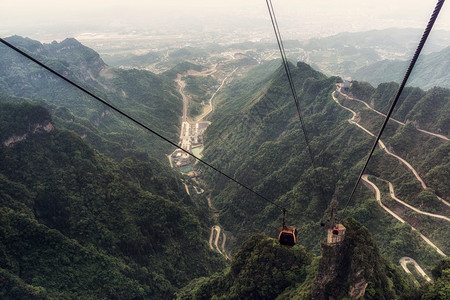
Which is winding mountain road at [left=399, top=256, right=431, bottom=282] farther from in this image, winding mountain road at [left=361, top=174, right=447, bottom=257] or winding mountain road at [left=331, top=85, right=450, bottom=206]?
winding mountain road at [left=331, top=85, right=450, bottom=206]

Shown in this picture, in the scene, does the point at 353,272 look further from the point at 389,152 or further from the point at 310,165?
the point at 310,165

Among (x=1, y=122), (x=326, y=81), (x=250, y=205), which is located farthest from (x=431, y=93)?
(x=1, y=122)

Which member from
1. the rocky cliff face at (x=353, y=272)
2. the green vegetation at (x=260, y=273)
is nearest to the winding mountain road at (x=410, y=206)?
the rocky cliff face at (x=353, y=272)

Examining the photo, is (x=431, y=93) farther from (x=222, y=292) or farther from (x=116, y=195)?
(x=116, y=195)

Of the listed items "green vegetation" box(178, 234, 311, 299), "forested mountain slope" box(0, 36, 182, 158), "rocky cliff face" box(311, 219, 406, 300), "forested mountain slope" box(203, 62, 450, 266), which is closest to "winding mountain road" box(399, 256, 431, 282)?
"forested mountain slope" box(203, 62, 450, 266)

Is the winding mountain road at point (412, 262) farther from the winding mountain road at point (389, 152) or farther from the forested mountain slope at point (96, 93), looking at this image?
the forested mountain slope at point (96, 93)

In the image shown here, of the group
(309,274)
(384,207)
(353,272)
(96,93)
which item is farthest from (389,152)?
(96,93)
